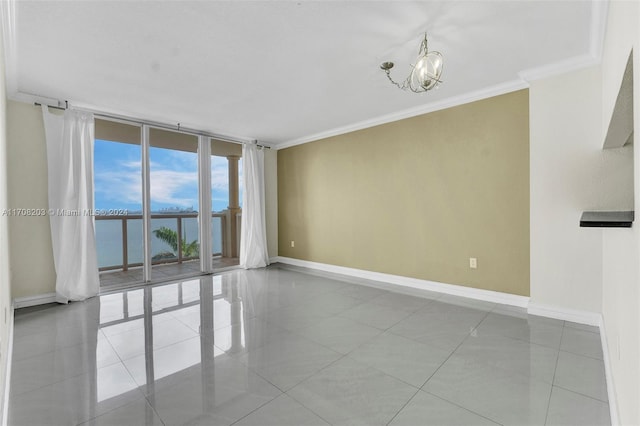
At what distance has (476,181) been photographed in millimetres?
3580

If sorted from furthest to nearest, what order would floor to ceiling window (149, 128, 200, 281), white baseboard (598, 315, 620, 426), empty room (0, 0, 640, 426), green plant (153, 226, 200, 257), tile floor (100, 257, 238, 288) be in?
green plant (153, 226, 200, 257)
floor to ceiling window (149, 128, 200, 281)
tile floor (100, 257, 238, 288)
empty room (0, 0, 640, 426)
white baseboard (598, 315, 620, 426)

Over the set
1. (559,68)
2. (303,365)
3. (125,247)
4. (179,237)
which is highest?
(559,68)

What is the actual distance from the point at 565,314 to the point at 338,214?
10.7 feet

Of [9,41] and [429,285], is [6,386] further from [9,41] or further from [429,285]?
[429,285]

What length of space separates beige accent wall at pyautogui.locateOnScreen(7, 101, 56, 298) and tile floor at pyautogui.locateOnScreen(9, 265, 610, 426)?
456 millimetres

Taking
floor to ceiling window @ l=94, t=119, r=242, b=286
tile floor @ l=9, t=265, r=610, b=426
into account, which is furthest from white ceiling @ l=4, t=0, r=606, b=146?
tile floor @ l=9, t=265, r=610, b=426

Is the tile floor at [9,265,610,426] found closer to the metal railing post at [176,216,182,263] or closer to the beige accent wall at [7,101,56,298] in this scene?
the beige accent wall at [7,101,56,298]

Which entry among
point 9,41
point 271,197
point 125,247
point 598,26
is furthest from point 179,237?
point 598,26

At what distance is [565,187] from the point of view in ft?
9.37

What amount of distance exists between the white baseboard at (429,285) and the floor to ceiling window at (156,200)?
207 centimetres

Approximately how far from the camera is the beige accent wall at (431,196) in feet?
10.9

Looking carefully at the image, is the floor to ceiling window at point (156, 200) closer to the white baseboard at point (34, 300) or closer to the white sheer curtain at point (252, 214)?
the white sheer curtain at point (252, 214)

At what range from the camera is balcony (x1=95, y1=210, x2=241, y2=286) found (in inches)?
180

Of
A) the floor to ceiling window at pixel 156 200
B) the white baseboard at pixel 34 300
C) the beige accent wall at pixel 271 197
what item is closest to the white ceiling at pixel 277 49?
the floor to ceiling window at pixel 156 200
